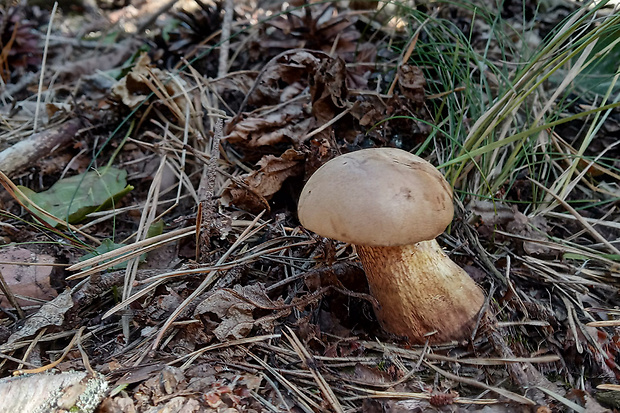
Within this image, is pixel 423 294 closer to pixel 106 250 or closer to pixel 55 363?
pixel 55 363

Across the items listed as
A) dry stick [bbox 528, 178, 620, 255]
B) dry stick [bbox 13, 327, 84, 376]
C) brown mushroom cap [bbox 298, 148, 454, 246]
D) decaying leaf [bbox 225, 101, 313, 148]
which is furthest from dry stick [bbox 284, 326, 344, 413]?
Result: dry stick [bbox 528, 178, 620, 255]

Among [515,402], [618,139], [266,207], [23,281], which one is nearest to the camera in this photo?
[515,402]

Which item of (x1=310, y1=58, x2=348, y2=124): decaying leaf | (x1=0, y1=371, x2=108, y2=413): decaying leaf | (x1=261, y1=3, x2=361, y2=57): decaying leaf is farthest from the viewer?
(x1=261, y1=3, x2=361, y2=57): decaying leaf

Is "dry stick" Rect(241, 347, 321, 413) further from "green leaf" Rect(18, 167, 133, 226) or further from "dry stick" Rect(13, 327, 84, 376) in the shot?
"green leaf" Rect(18, 167, 133, 226)

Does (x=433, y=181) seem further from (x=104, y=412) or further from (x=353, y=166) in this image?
(x=104, y=412)

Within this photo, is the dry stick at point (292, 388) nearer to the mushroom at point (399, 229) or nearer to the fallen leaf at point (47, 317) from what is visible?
the mushroom at point (399, 229)

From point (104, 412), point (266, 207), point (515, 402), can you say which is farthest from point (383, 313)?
point (104, 412)
